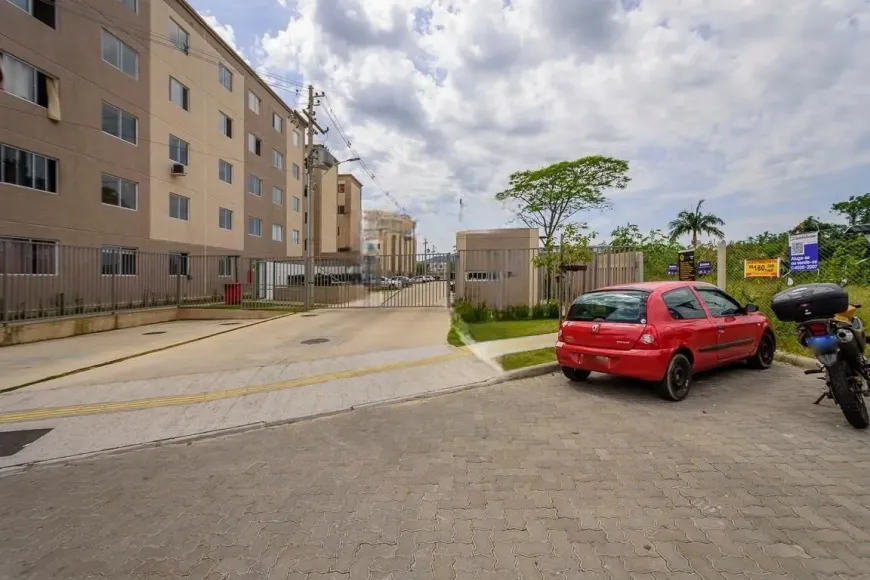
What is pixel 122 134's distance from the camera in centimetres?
1748

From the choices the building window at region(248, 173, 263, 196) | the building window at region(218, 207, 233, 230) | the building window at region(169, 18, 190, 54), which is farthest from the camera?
the building window at region(248, 173, 263, 196)

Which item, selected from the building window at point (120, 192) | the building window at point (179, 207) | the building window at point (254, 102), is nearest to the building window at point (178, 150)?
the building window at point (179, 207)

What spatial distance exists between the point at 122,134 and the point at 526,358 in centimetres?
1806

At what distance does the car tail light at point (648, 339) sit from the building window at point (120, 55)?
2015 centimetres

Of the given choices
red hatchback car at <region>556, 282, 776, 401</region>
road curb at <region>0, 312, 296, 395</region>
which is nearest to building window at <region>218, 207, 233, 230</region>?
road curb at <region>0, 312, 296, 395</region>

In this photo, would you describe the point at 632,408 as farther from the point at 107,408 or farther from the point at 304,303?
the point at 304,303

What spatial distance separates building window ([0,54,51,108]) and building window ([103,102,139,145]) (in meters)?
2.33

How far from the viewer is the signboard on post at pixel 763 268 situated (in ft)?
27.3

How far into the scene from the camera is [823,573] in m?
2.39

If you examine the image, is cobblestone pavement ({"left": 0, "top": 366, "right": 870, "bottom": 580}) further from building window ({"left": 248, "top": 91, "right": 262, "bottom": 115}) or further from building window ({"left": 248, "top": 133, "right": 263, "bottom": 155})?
building window ({"left": 248, "top": 91, "right": 262, "bottom": 115})

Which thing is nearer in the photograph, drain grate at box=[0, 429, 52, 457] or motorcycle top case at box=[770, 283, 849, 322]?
drain grate at box=[0, 429, 52, 457]

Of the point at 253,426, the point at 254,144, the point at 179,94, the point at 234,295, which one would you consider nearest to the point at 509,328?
the point at 253,426

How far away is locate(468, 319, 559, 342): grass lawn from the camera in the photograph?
413 inches

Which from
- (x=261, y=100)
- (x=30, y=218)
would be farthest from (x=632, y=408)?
(x=261, y=100)
